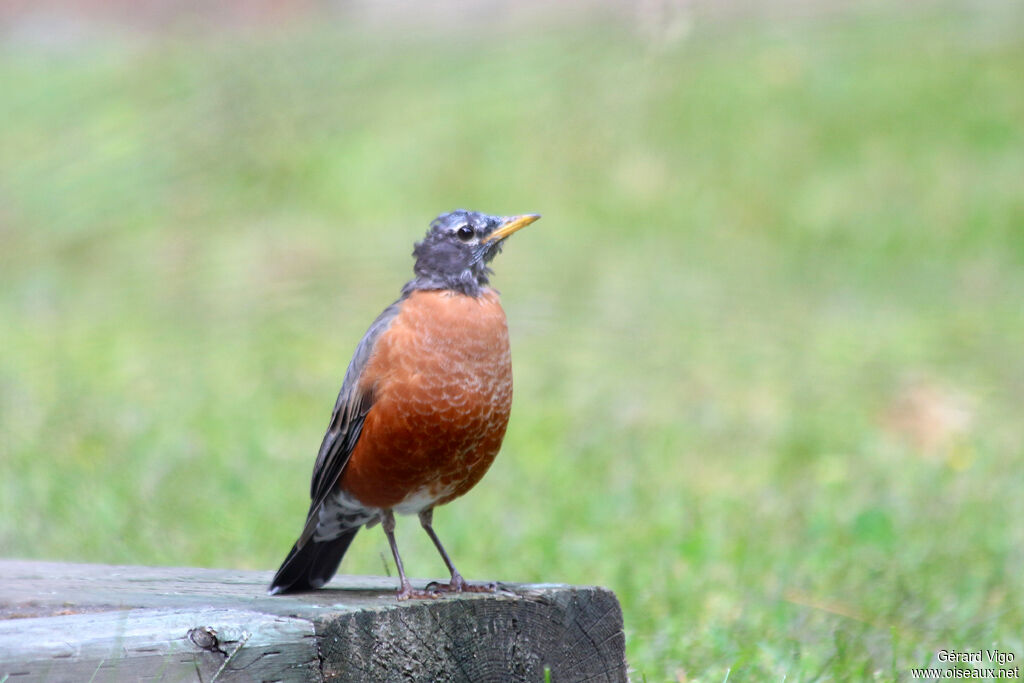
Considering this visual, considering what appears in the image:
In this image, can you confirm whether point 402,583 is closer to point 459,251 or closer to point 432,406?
point 432,406

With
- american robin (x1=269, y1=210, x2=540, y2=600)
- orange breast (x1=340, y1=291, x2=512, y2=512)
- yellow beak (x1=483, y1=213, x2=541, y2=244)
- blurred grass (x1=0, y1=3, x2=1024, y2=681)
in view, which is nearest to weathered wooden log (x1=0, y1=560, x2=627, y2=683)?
american robin (x1=269, y1=210, x2=540, y2=600)

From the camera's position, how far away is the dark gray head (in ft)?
10.7

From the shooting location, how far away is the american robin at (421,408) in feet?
9.70

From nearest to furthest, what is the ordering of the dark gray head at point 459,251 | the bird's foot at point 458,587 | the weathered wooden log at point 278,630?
the weathered wooden log at point 278,630
the bird's foot at point 458,587
the dark gray head at point 459,251

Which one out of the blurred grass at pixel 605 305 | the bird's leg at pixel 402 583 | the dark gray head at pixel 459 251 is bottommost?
the bird's leg at pixel 402 583

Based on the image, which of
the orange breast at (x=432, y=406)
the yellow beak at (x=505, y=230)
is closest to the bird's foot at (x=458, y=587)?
the orange breast at (x=432, y=406)

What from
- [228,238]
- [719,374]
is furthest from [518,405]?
[228,238]

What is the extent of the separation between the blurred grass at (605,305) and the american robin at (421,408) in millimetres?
520

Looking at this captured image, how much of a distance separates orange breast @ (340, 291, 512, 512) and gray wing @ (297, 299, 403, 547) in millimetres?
36

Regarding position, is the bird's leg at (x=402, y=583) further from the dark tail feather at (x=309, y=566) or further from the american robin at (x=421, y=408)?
the dark tail feather at (x=309, y=566)

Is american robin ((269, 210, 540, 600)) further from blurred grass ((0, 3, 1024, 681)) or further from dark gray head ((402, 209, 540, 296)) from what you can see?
blurred grass ((0, 3, 1024, 681))

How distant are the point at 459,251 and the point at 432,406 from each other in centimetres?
56

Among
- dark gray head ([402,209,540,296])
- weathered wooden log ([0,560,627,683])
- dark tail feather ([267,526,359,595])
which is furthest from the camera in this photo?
dark gray head ([402,209,540,296])

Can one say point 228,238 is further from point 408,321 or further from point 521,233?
point 408,321
